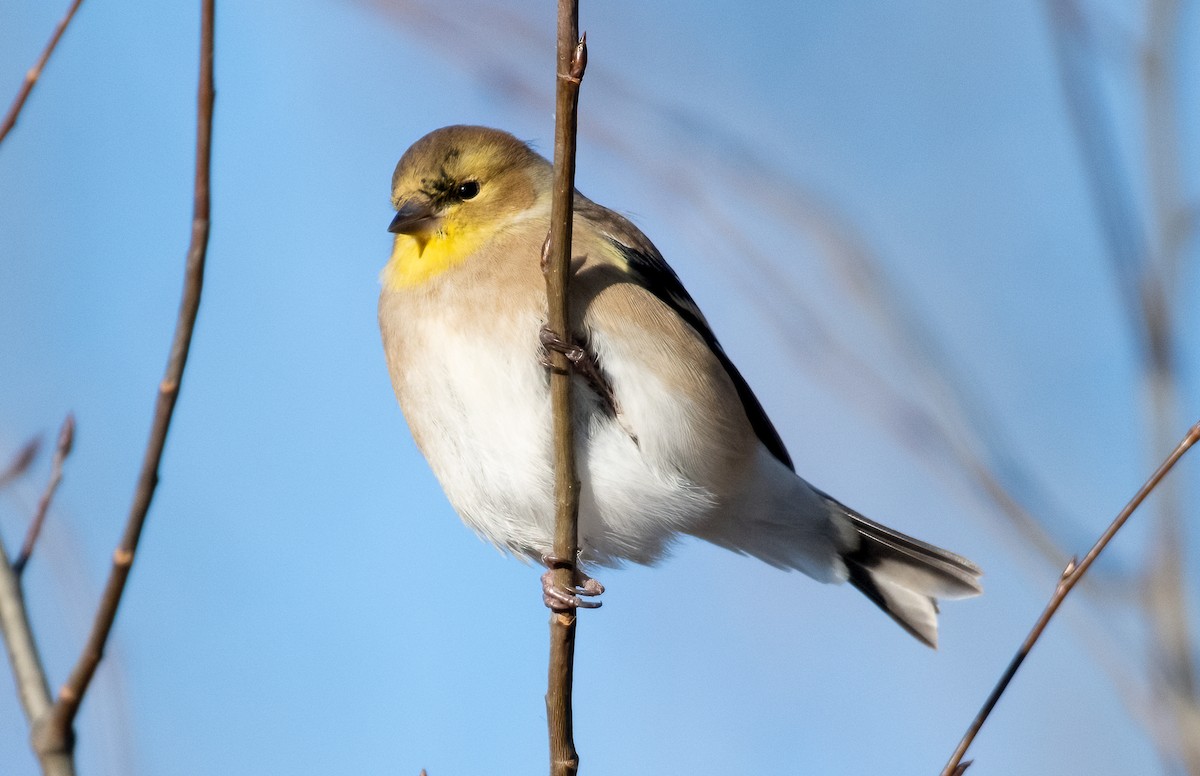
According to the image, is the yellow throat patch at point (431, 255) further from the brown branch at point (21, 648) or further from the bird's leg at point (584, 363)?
the brown branch at point (21, 648)

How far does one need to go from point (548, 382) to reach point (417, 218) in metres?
0.80

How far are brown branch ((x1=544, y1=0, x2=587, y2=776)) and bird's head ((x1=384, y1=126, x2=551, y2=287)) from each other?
115 cm

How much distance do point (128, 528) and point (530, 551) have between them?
2274mm

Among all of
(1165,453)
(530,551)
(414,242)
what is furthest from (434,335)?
(1165,453)

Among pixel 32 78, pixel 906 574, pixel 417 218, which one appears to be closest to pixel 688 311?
pixel 417 218

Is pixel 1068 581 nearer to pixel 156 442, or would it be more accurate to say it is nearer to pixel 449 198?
pixel 156 442

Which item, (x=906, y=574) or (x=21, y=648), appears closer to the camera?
(x=21, y=648)

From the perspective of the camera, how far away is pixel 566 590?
8.97 ft

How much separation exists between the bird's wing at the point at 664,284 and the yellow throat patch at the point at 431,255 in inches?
18.0

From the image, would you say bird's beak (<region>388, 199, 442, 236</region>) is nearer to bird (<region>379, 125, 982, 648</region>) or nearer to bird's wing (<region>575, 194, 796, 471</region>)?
bird (<region>379, 125, 982, 648</region>)

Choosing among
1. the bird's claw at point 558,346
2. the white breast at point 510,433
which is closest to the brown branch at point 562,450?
the bird's claw at point 558,346

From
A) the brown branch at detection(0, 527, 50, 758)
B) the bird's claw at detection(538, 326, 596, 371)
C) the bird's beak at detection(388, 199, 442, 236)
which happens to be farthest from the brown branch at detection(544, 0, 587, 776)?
the bird's beak at detection(388, 199, 442, 236)

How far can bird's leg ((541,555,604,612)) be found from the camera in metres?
2.68

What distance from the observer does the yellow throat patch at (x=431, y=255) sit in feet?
11.5
